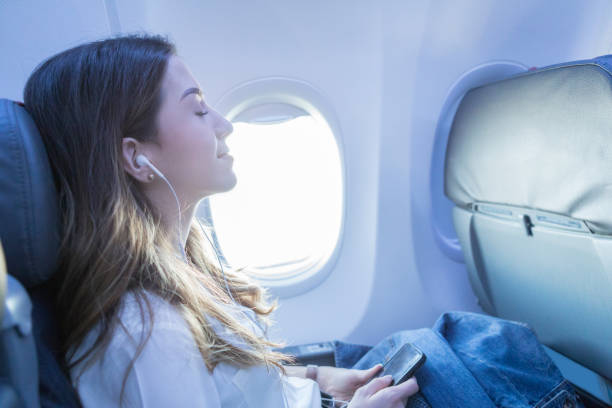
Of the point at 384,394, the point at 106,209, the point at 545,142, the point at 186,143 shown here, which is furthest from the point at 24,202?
the point at 545,142

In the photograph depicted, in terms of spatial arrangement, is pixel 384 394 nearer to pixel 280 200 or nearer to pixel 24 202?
pixel 24 202

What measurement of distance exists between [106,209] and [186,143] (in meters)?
0.26

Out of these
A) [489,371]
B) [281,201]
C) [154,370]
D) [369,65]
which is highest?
[369,65]

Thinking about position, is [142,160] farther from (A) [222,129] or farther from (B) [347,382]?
(B) [347,382]

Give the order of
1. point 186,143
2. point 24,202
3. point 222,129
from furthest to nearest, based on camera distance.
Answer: point 222,129 < point 186,143 < point 24,202

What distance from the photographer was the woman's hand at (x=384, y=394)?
1.07m

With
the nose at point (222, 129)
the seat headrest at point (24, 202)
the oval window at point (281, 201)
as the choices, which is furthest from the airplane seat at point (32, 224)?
the oval window at point (281, 201)

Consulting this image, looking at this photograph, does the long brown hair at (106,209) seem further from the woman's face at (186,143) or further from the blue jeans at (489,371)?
the blue jeans at (489,371)

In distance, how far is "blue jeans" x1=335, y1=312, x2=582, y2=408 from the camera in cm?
112

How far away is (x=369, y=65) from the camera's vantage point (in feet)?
6.25

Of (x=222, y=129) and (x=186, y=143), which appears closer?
(x=186, y=143)

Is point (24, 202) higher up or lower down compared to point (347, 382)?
higher up

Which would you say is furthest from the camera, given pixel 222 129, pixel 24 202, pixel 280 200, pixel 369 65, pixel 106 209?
pixel 280 200

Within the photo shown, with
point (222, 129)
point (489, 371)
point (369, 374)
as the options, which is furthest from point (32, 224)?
point (489, 371)
